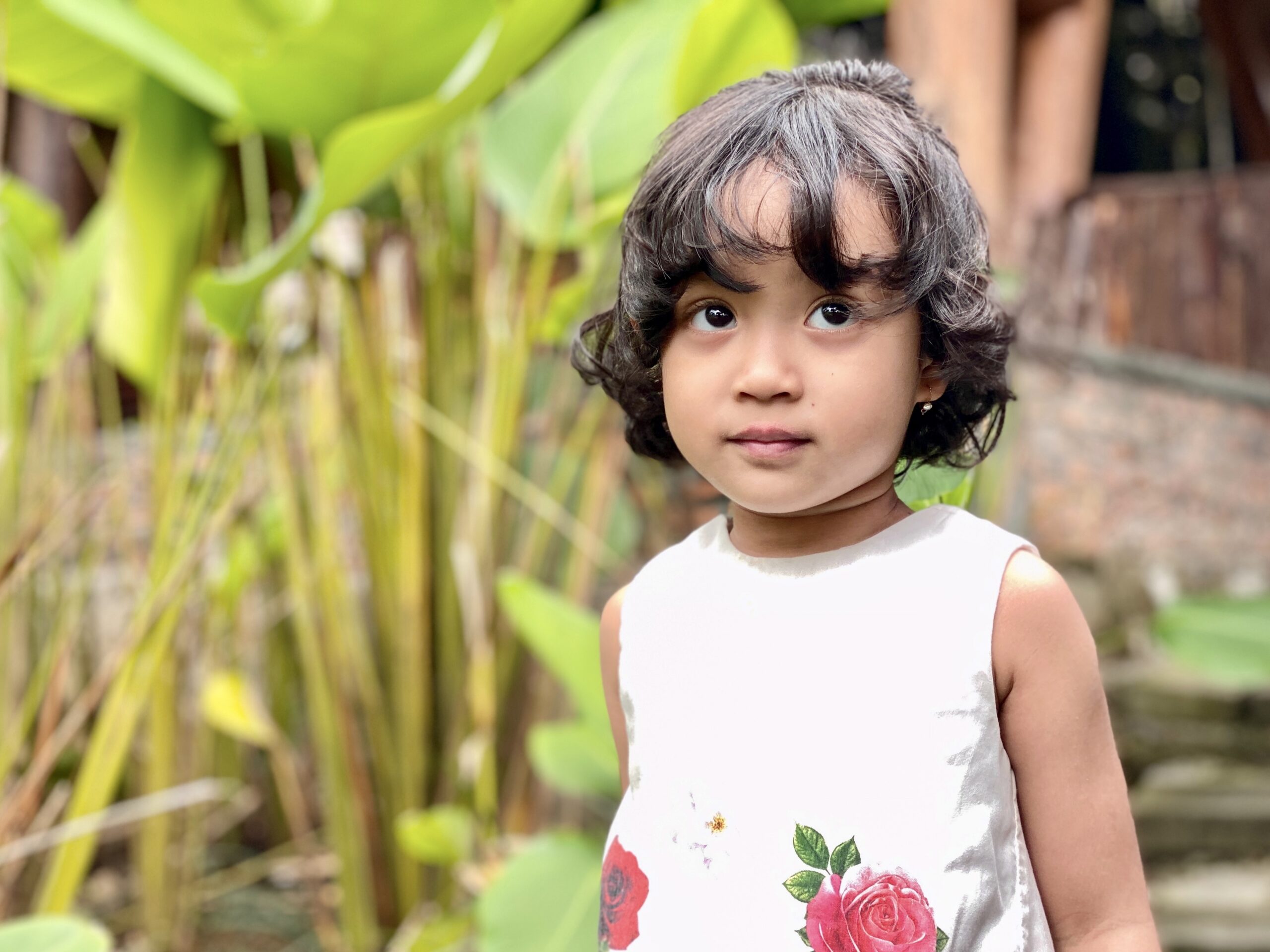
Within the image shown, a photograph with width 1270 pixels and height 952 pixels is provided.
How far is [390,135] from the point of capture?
1.08 meters

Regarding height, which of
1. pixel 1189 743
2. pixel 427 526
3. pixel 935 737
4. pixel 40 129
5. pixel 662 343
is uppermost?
pixel 40 129

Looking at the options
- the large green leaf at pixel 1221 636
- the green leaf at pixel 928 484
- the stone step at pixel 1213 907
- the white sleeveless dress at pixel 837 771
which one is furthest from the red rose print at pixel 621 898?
the stone step at pixel 1213 907

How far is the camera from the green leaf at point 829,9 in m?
1.80

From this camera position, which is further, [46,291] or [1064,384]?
[1064,384]

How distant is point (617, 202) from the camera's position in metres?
1.35

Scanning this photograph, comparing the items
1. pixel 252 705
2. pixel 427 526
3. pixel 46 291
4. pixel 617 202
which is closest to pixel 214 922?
pixel 252 705

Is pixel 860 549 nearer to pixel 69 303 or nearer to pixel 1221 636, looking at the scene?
pixel 69 303

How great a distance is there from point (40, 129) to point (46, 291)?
1091 mm

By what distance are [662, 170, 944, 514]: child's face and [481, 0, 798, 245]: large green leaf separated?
0.99 metres

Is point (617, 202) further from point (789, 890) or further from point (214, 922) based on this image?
point (214, 922)

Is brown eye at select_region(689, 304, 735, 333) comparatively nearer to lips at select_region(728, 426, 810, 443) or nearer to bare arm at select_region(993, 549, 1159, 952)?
lips at select_region(728, 426, 810, 443)

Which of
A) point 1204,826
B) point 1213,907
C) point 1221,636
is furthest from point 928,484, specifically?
point 1204,826

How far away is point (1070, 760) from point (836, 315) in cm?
21

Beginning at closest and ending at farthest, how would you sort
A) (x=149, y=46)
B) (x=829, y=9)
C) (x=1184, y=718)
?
1. (x=149, y=46)
2. (x=829, y=9)
3. (x=1184, y=718)
